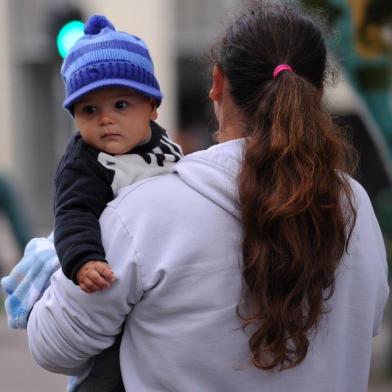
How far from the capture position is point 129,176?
7.98 feet

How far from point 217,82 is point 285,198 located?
353 millimetres

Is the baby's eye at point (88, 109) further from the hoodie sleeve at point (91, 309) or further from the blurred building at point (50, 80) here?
the blurred building at point (50, 80)

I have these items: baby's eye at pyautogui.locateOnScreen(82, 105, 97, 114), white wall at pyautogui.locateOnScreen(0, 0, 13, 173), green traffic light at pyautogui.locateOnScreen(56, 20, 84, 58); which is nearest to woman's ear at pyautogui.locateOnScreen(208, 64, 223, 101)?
baby's eye at pyautogui.locateOnScreen(82, 105, 97, 114)

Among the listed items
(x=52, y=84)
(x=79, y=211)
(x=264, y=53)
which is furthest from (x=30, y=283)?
(x=52, y=84)

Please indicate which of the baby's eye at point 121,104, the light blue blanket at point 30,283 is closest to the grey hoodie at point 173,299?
the light blue blanket at point 30,283

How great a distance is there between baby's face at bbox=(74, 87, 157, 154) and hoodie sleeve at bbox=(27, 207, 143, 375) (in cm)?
21

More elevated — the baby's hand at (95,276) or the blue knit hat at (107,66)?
the blue knit hat at (107,66)

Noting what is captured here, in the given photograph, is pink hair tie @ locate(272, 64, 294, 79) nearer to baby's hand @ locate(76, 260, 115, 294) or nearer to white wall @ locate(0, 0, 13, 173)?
baby's hand @ locate(76, 260, 115, 294)

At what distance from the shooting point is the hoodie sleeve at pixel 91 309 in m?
→ 2.27

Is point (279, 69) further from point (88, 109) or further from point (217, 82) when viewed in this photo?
point (88, 109)

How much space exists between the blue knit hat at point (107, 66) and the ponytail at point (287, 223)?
31 cm

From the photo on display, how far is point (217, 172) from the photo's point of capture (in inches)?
91.9

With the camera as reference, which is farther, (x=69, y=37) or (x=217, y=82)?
(x=69, y=37)

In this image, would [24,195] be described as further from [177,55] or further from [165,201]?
[165,201]
